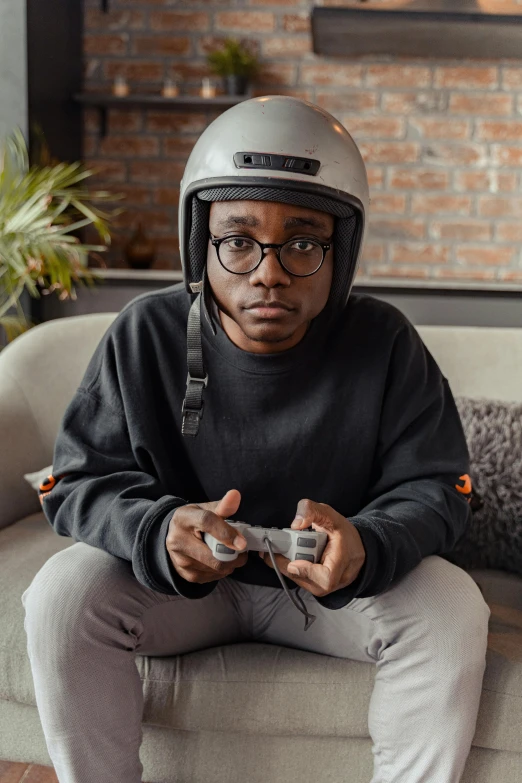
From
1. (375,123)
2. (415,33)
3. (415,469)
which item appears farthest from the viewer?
(375,123)

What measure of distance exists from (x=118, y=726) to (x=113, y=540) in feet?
0.77

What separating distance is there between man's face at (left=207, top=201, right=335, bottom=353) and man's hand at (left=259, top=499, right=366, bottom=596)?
28 cm

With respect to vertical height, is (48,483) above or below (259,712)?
above

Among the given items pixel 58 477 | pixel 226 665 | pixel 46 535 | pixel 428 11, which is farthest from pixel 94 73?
pixel 226 665

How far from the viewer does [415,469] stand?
119 centimetres

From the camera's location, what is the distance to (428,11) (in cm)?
272

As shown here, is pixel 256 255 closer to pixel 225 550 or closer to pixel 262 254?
pixel 262 254

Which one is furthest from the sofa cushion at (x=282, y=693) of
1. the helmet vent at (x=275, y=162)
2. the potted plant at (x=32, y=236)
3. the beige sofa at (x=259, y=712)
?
the potted plant at (x=32, y=236)

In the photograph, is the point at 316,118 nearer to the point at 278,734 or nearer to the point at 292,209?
the point at 292,209

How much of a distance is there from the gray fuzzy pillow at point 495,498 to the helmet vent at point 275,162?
687 mm

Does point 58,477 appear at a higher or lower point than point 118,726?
higher

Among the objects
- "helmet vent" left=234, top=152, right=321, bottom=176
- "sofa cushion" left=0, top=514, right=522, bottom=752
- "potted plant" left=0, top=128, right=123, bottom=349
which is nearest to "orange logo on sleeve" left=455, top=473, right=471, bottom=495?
→ "sofa cushion" left=0, top=514, right=522, bottom=752

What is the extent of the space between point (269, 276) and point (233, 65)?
83.5 inches

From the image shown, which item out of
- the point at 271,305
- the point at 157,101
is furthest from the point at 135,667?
the point at 157,101
